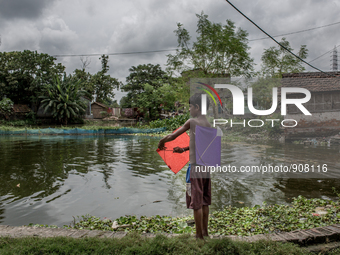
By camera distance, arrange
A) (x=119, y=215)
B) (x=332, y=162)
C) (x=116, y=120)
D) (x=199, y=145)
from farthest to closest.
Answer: (x=116, y=120) < (x=332, y=162) < (x=119, y=215) < (x=199, y=145)

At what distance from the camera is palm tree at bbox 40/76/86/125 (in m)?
33.0

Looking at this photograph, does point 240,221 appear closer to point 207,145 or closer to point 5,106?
point 207,145

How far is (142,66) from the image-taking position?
39.8 metres

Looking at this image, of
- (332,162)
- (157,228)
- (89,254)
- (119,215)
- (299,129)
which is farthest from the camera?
(299,129)

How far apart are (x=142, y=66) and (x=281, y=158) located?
32.2 m

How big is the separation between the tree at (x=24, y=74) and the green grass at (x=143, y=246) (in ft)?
111

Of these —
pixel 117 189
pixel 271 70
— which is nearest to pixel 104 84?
pixel 271 70

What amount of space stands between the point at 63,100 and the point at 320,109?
92.0 ft

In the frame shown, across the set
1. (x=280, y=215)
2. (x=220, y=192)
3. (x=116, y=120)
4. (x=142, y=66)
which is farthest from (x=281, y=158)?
(x=142, y=66)

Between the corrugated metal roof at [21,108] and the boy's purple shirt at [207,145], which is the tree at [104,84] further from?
the boy's purple shirt at [207,145]

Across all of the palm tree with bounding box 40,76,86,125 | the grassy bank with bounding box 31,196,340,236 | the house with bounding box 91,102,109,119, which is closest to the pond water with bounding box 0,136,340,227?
the grassy bank with bounding box 31,196,340,236

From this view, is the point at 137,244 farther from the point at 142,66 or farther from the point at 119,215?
the point at 142,66

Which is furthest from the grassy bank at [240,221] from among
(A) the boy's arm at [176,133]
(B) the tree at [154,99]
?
(B) the tree at [154,99]

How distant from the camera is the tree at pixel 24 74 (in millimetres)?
32625
